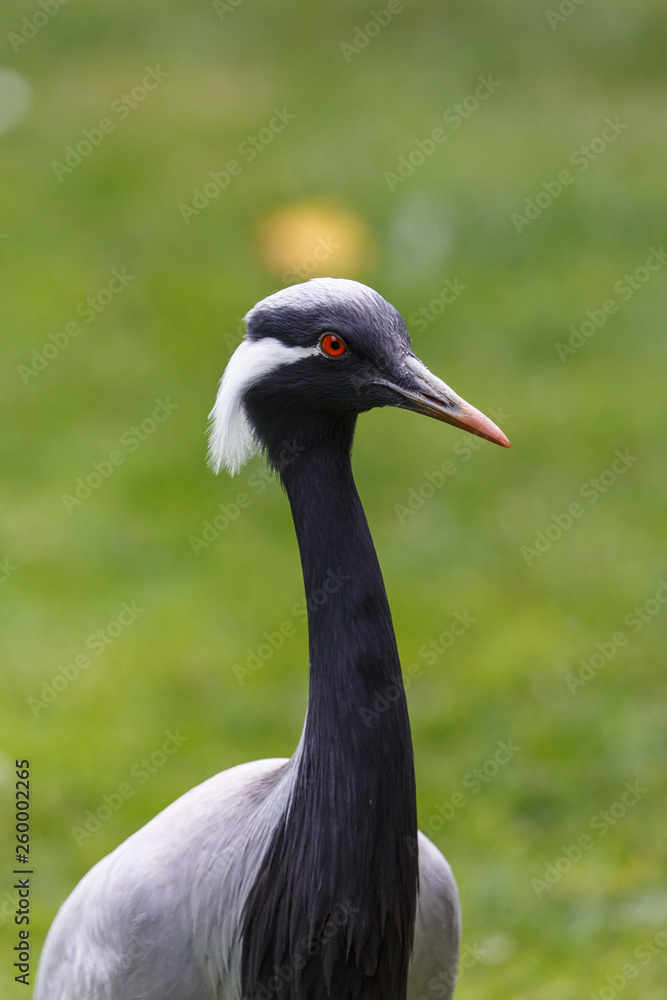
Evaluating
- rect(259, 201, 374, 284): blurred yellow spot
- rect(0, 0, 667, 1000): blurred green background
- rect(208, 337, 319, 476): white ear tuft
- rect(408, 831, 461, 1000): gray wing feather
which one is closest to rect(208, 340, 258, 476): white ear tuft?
rect(208, 337, 319, 476): white ear tuft

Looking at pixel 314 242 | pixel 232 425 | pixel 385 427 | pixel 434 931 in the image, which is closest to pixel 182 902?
pixel 434 931

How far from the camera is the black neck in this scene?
10.9ft

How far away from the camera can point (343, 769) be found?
11.0 feet

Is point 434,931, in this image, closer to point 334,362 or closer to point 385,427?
point 334,362

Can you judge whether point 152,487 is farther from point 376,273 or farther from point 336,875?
point 336,875

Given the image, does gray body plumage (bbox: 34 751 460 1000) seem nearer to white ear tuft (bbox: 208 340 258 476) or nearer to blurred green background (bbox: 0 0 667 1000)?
white ear tuft (bbox: 208 340 258 476)

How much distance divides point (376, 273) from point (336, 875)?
696 centimetres

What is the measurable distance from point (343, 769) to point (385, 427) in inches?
218

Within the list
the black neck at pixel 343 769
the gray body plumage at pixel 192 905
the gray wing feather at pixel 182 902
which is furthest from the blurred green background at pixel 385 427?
the black neck at pixel 343 769

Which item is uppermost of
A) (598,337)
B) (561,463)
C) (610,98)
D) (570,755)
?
(610,98)

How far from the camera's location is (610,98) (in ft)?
39.4

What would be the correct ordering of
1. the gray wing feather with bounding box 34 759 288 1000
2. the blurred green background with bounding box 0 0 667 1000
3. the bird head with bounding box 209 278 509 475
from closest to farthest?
the bird head with bounding box 209 278 509 475 → the gray wing feather with bounding box 34 759 288 1000 → the blurred green background with bounding box 0 0 667 1000

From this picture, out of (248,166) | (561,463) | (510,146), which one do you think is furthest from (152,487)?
(510,146)

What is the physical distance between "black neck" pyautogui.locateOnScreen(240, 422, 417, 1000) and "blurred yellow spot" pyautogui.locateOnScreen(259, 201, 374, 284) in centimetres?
614
